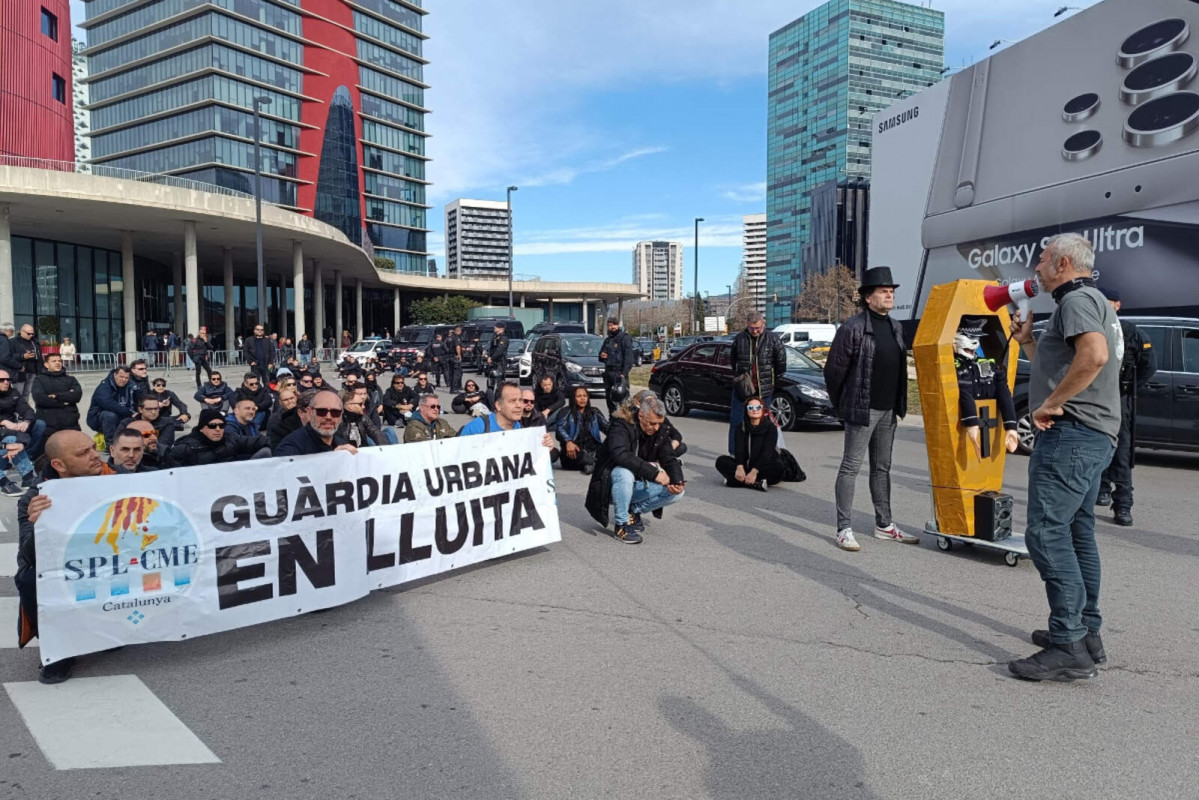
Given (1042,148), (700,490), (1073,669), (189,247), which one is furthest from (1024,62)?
(189,247)

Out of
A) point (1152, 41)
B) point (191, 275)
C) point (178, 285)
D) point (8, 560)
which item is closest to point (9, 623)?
point (8, 560)

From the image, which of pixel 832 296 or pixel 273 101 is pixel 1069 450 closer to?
pixel 832 296

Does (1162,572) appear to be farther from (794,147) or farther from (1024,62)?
(794,147)

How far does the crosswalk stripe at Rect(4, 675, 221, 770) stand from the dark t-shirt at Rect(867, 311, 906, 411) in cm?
498

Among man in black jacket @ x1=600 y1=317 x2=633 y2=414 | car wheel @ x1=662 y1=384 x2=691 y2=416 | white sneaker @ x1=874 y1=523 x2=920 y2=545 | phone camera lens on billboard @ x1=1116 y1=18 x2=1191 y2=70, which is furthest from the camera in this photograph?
phone camera lens on billboard @ x1=1116 y1=18 x2=1191 y2=70

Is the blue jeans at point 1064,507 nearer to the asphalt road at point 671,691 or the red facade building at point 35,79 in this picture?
the asphalt road at point 671,691

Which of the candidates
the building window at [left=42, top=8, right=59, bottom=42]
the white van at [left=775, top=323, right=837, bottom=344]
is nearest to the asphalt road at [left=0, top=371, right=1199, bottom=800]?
the white van at [left=775, top=323, right=837, bottom=344]

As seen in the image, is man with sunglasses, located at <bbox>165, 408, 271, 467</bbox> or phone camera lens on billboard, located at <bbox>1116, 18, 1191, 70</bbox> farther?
phone camera lens on billboard, located at <bbox>1116, 18, 1191, 70</bbox>

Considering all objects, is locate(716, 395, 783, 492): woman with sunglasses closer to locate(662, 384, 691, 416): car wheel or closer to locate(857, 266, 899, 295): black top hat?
locate(857, 266, 899, 295): black top hat

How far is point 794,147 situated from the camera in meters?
130

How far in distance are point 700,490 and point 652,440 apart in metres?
2.29

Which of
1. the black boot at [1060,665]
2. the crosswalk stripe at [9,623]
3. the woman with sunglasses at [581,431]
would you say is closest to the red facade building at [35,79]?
the woman with sunglasses at [581,431]

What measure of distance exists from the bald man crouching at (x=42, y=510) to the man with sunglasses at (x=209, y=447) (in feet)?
9.31

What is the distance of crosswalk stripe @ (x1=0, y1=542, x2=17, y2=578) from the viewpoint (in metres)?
5.96
